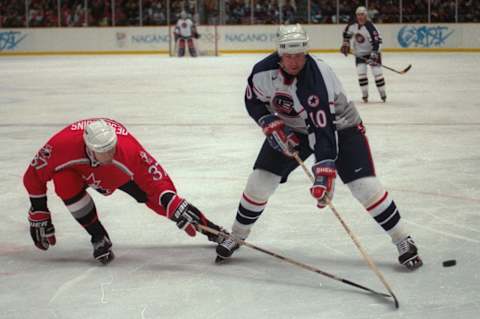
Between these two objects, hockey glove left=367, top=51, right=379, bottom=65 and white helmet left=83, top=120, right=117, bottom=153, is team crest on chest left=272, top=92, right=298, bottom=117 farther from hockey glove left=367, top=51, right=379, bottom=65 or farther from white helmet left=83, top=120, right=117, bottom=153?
hockey glove left=367, top=51, right=379, bottom=65

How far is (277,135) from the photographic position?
3820 mm

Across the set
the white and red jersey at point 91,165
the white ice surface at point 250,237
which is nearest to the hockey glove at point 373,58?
the white ice surface at point 250,237

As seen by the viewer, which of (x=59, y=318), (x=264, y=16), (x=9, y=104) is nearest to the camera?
(x=59, y=318)

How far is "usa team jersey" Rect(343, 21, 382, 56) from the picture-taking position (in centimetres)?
1153

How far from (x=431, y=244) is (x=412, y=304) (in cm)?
96

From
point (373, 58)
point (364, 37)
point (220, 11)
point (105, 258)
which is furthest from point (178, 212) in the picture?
point (220, 11)

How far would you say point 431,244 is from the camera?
4289 millimetres

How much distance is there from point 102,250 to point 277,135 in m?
0.99

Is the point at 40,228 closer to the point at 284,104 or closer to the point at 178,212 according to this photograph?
the point at 178,212

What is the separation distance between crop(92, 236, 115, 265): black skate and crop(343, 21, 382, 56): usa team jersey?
319 inches

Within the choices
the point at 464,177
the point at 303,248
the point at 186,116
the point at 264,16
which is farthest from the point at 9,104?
the point at 264,16

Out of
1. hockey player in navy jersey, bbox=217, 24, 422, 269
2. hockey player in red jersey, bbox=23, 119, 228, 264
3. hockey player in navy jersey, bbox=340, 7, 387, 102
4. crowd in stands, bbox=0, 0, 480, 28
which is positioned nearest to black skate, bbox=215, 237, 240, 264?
hockey player in navy jersey, bbox=217, 24, 422, 269

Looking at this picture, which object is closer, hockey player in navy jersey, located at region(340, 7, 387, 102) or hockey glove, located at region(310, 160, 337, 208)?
hockey glove, located at region(310, 160, 337, 208)

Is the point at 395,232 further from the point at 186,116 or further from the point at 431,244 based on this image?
the point at 186,116
